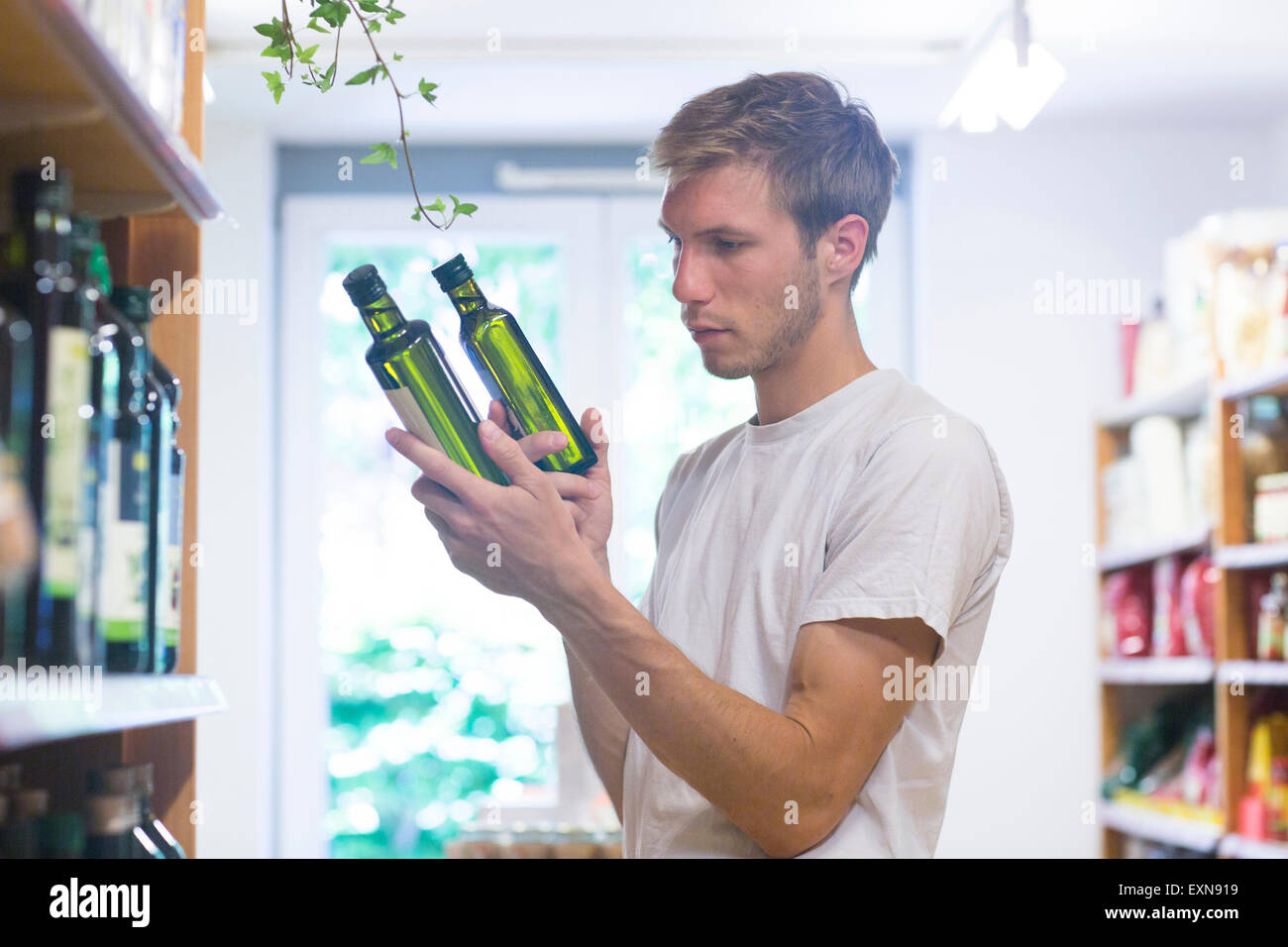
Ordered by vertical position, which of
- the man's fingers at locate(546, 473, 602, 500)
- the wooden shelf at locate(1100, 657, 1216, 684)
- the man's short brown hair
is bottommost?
the wooden shelf at locate(1100, 657, 1216, 684)

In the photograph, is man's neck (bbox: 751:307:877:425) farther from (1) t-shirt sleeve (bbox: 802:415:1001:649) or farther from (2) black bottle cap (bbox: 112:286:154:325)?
(2) black bottle cap (bbox: 112:286:154:325)

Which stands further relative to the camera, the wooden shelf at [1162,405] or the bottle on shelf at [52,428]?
the wooden shelf at [1162,405]

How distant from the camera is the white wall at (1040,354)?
342 centimetres

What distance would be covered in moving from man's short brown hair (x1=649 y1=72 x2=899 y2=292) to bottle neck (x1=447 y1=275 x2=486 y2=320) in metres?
0.26

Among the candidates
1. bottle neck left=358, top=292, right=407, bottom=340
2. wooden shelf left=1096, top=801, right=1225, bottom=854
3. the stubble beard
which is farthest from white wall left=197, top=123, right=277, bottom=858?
bottle neck left=358, top=292, right=407, bottom=340

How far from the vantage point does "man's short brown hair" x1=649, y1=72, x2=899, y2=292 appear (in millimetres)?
1123

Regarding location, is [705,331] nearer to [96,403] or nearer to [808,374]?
[808,374]

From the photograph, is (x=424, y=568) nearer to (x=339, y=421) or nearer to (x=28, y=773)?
(x=339, y=421)

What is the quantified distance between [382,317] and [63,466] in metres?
0.25

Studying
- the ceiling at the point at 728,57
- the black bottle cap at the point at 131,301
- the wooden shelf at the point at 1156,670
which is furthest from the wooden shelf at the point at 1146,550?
the black bottle cap at the point at 131,301

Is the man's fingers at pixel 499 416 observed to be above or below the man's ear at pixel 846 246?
below

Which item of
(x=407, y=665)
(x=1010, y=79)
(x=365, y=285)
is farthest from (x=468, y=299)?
(x=407, y=665)

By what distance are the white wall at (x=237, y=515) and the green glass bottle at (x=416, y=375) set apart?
2594 millimetres

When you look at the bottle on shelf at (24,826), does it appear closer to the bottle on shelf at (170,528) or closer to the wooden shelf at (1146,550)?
the bottle on shelf at (170,528)
